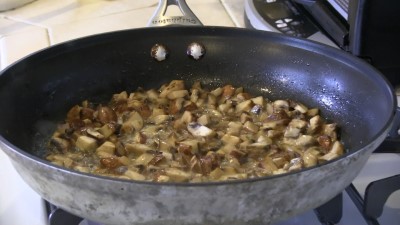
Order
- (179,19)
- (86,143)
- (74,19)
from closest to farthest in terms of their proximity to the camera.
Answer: (86,143) < (179,19) < (74,19)

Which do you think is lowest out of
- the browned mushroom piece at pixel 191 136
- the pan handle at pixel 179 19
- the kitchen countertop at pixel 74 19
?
the kitchen countertop at pixel 74 19

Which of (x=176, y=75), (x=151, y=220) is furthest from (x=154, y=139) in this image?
(x=151, y=220)

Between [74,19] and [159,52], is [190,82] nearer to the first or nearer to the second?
[159,52]

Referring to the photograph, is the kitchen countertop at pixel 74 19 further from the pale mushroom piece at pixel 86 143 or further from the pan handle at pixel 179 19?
the pale mushroom piece at pixel 86 143

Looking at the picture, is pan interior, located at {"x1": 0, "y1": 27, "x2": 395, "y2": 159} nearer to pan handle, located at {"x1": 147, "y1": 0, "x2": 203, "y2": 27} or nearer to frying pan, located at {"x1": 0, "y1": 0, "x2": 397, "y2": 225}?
frying pan, located at {"x1": 0, "y1": 0, "x2": 397, "y2": 225}

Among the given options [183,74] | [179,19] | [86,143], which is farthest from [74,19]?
[86,143]

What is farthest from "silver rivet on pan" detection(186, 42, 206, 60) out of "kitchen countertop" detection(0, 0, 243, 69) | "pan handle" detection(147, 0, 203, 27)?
"kitchen countertop" detection(0, 0, 243, 69)

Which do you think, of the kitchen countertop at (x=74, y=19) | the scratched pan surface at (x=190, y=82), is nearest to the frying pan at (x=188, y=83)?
the scratched pan surface at (x=190, y=82)

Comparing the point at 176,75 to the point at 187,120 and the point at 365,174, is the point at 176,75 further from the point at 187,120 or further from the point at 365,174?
the point at 365,174
